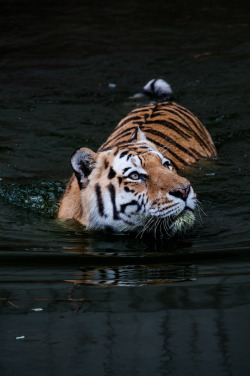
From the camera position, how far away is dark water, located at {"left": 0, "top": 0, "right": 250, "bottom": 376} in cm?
198

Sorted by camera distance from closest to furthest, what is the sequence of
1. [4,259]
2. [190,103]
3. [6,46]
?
[4,259], [190,103], [6,46]

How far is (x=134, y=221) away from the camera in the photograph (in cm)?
337

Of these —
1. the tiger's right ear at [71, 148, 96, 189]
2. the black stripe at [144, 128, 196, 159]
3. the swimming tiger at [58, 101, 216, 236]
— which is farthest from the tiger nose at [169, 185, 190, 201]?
the black stripe at [144, 128, 196, 159]

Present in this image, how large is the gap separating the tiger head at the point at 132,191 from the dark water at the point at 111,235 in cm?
11

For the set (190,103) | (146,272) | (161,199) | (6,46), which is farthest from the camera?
(6,46)

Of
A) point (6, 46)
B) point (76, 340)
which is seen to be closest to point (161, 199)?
point (76, 340)

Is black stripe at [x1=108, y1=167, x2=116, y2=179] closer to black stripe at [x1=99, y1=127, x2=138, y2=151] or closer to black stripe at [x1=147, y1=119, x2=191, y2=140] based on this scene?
black stripe at [x1=99, y1=127, x2=138, y2=151]

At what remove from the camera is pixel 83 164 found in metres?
3.50

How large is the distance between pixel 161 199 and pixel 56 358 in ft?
4.55

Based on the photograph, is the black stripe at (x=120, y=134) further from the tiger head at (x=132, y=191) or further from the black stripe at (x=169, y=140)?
the tiger head at (x=132, y=191)

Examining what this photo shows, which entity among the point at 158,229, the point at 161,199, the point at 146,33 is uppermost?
the point at 146,33

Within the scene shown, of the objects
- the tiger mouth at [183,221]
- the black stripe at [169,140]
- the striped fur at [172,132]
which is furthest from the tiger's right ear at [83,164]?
the black stripe at [169,140]

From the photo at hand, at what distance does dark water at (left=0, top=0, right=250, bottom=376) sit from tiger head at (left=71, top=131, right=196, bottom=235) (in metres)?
0.11

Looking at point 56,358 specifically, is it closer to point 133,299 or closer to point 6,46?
point 133,299
